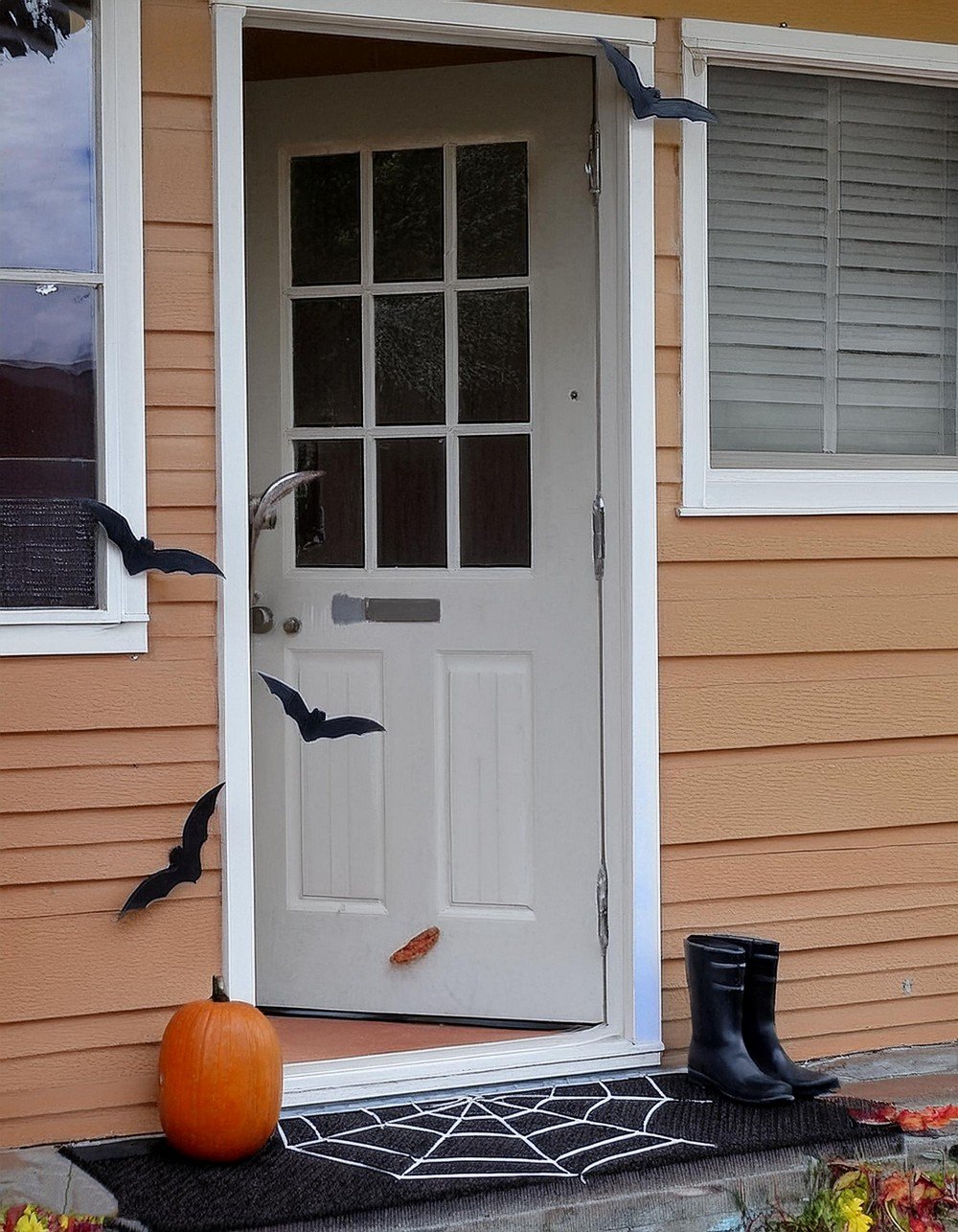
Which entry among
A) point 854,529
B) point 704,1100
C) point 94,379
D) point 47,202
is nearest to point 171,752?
point 94,379

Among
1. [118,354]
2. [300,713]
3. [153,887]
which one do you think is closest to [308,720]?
[300,713]

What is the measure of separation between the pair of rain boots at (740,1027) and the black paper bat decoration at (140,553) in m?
1.20

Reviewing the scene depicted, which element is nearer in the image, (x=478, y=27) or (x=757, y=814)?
(x=478, y=27)

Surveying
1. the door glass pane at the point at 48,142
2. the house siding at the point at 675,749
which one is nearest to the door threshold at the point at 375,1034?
the house siding at the point at 675,749

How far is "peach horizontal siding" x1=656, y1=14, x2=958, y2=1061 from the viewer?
2951mm

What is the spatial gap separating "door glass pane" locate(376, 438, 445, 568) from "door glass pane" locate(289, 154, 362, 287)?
422 millimetres

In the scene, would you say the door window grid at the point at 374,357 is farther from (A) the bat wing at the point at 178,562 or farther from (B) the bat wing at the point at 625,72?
(A) the bat wing at the point at 178,562

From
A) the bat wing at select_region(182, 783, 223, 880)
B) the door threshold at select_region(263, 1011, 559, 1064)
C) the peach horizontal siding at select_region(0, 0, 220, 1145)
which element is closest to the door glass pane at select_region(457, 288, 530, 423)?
the peach horizontal siding at select_region(0, 0, 220, 1145)

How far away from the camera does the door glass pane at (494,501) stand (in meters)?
3.25

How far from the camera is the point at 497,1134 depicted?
102 inches

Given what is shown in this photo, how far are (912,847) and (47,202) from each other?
86.2 inches

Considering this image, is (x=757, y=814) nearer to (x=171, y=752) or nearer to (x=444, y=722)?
(x=444, y=722)

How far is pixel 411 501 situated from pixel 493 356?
0.38 m

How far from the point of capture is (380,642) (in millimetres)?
3336
